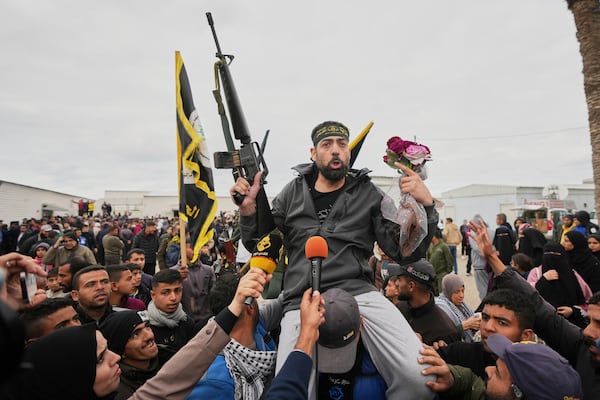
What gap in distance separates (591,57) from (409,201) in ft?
28.3

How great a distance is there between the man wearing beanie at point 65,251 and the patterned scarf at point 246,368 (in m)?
7.04

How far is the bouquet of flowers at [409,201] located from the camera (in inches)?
86.9

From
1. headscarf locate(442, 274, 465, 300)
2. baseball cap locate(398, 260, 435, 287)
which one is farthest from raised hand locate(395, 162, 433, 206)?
headscarf locate(442, 274, 465, 300)

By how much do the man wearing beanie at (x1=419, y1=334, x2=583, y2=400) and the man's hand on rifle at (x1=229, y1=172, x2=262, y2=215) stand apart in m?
1.41

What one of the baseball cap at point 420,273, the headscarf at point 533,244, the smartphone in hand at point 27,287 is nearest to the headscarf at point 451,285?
the baseball cap at point 420,273

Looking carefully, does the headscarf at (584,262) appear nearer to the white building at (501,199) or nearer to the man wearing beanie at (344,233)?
the man wearing beanie at (344,233)

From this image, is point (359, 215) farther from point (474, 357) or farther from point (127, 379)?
point (127, 379)

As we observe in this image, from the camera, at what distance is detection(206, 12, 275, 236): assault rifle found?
256 cm

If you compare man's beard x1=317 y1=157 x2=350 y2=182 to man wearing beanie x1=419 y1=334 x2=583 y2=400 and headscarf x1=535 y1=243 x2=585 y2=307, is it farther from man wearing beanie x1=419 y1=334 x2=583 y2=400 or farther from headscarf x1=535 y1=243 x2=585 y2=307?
headscarf x1=535 y1=243 x2=585 y2=307

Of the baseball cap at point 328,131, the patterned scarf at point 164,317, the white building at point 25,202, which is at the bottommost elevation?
the patterned scarf at point 164,317

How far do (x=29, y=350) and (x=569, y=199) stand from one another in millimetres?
36151

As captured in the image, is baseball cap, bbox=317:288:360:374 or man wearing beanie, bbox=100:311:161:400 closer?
baseball cap, bbox=317:288:360:374

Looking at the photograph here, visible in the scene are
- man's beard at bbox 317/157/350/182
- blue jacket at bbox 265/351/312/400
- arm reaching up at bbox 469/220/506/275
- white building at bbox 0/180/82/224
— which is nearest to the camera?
blue jacket at bbox 265/351/312/400

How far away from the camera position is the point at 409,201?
87.4 inches
